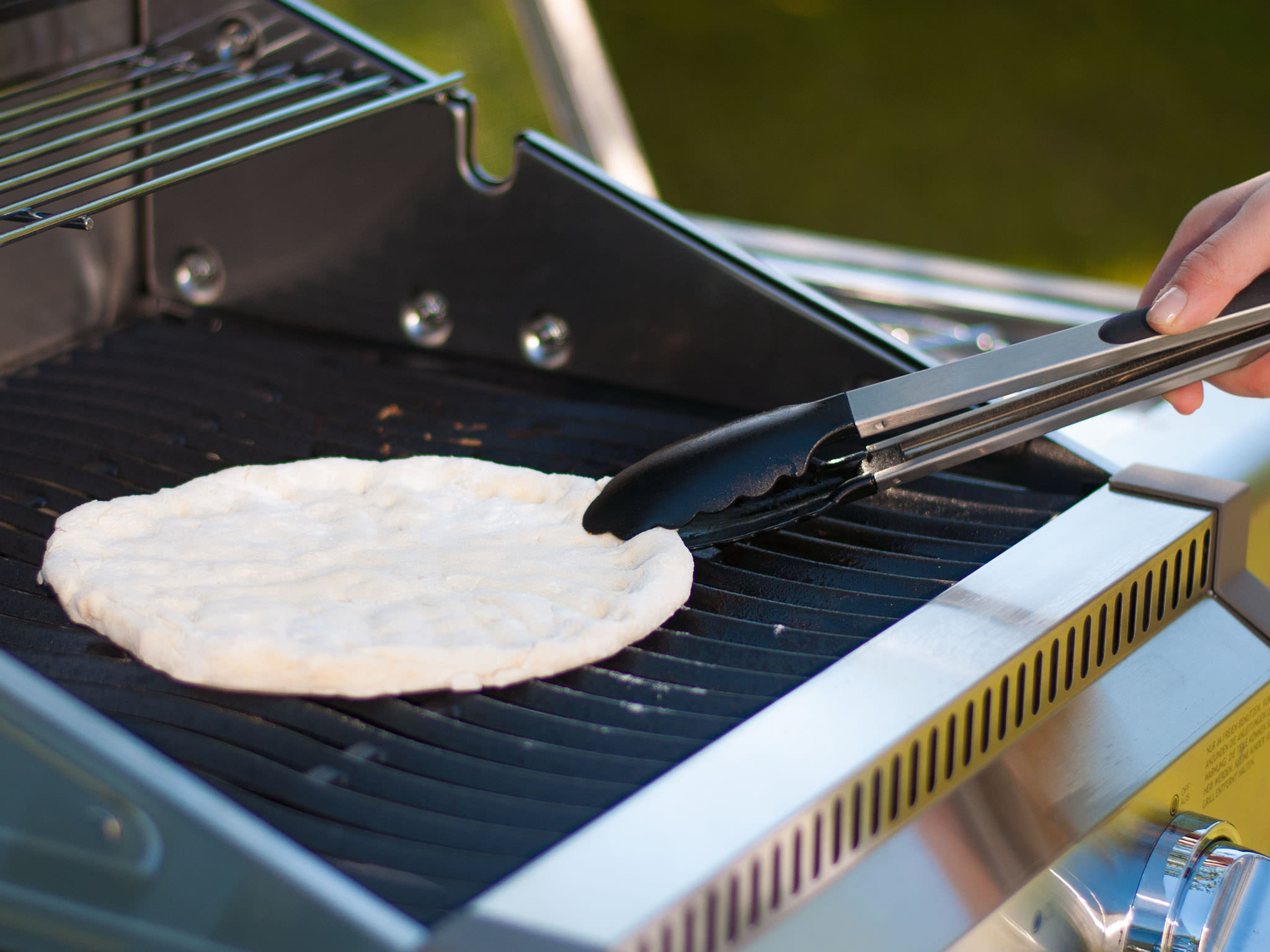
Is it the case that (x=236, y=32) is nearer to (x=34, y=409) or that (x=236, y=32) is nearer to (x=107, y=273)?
(x=107, y=273)

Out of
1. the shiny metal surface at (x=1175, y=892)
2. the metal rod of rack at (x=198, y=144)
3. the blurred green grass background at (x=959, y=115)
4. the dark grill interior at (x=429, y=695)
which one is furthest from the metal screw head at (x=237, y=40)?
the blurred green grass background at (x=959, y=115)

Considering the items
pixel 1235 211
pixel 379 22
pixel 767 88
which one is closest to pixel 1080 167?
pixel 767 88

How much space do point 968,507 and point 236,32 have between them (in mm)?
940

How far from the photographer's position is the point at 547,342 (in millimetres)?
1333

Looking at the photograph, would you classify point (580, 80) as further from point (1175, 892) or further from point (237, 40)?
point (1175, 892)

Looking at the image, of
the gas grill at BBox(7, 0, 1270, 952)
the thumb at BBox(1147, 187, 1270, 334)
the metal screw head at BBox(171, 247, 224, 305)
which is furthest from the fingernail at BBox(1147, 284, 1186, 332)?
the metal screw head at BBox(171, 247, 224, 305)

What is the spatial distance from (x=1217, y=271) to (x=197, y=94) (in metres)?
0.94

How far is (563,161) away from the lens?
1271 millimetres

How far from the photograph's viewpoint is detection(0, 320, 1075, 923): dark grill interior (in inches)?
26.5

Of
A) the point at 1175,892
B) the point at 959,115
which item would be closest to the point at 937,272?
the point at 1175,892

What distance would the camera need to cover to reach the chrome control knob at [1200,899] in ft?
2.61

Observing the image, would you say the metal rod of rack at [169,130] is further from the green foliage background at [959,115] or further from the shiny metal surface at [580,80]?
the green foliage background at [959,115]

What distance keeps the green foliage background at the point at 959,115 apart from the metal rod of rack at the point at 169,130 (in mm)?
4399

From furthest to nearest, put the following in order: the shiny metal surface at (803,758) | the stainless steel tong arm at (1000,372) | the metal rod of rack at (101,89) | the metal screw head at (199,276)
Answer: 1. the metal screw head at (199,276)
2. the metal rod of rack at (101,89)
3. the stainless steel tong arm at (1000,372)
4. the shiny metal surface at (803,758)
